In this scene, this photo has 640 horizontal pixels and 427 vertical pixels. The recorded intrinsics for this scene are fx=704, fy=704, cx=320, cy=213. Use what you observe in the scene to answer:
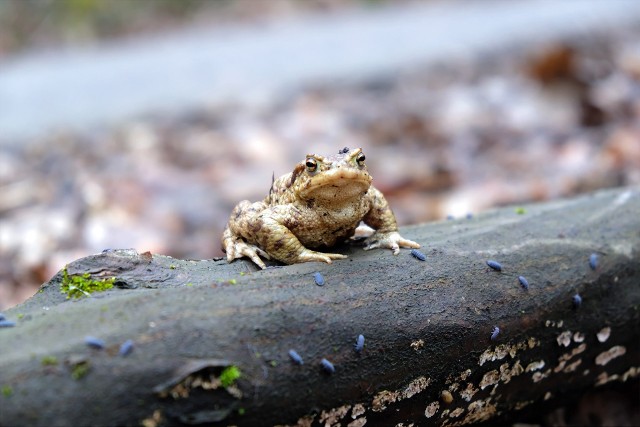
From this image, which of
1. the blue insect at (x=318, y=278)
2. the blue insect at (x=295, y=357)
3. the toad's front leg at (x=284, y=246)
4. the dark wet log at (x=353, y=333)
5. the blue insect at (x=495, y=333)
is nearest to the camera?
the dark wet log at (x=353, y=333)

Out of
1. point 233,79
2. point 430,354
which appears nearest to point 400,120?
point 233,79

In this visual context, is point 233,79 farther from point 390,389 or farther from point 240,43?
point 390,389

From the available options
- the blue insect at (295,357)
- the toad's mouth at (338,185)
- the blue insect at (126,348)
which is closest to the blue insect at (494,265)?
the toad's mouth at (338,185)

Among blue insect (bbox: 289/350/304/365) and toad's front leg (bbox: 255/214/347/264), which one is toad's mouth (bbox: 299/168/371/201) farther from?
blue insect (bbox: 289/350/304/365)

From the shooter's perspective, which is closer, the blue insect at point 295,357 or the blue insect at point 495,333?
the blue insect at point 295,357

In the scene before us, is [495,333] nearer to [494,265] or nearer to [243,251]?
[494,265]

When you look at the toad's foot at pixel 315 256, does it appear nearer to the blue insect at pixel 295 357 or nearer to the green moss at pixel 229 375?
the blue insect at pixel 295 357

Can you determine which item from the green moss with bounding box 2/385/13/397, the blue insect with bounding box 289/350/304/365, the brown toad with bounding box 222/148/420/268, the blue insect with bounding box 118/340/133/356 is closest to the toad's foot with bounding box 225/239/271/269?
the brown toad with bounding box 222/148/420/268
